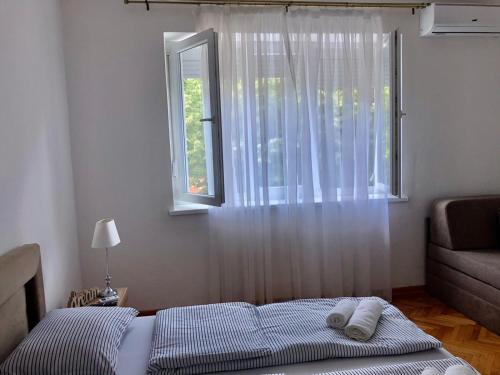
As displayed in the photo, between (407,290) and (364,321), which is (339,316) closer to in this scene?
(364,321)

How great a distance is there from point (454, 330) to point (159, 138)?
95.2 inches

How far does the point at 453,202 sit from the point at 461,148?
0.51 metres

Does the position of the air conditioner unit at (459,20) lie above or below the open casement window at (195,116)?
above

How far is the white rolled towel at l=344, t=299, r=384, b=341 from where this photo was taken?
1.78 metres

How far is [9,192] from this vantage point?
6.13 feet

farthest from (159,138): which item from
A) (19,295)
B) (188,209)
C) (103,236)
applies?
(19,295)

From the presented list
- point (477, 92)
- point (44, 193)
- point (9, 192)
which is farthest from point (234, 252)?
point (477, 92)

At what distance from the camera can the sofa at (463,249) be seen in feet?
9.57

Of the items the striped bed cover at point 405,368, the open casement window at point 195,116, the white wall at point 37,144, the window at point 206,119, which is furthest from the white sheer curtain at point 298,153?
the striped bed cover at point 405,368

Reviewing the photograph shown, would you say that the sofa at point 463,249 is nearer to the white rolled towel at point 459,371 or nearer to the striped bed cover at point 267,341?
the striped bed cover at point 267,341

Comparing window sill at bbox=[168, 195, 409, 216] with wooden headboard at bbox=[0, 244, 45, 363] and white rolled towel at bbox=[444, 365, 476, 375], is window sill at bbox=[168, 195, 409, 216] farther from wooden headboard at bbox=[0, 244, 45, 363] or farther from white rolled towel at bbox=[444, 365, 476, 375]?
white rolled towel at bbox=[444, 365, 476, 375]

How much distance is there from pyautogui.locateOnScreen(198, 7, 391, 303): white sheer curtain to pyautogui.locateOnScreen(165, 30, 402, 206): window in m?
0.02

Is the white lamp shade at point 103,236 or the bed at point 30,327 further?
the white lamp shade at point 103,236

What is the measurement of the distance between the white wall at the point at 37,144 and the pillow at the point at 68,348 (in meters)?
0.40
